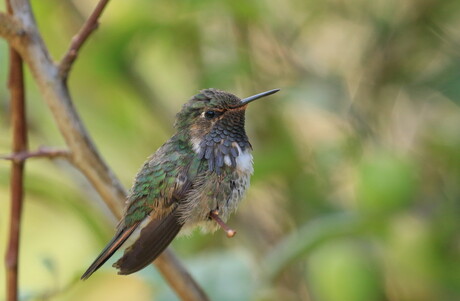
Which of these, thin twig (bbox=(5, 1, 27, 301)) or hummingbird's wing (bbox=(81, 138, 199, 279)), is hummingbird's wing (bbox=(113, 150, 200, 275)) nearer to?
hummingbird's wing (bbox=(81, 138, 199, 279))

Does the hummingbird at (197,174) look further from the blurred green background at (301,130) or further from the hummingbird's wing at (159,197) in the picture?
the blurred green background at (301,130)

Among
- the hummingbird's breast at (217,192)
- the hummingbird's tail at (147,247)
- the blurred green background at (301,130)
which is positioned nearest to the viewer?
the hummingbird's tail at (147,247)

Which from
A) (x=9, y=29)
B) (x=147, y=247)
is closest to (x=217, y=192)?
(x=147, y=247)

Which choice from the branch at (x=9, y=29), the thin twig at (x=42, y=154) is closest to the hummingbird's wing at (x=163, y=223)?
the thin twig at (x=42, y=154)

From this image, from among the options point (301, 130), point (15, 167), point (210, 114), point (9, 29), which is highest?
point (9, 29)

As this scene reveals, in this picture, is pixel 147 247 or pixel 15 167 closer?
pixel 147 247

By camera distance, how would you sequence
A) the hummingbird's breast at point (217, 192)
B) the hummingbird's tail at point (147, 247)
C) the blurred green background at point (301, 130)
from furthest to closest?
the blurred green background at point (301, 130)
the hummingbird's breast at point (217, 192)
the hummingbird's tail at point (147, 247)

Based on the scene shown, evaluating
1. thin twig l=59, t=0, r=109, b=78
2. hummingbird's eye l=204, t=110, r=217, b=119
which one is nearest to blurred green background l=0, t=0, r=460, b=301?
hummingbird's eye l=204, t=110, r=217, b=119

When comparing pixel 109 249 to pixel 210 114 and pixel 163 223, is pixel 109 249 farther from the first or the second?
pixel 210 114
